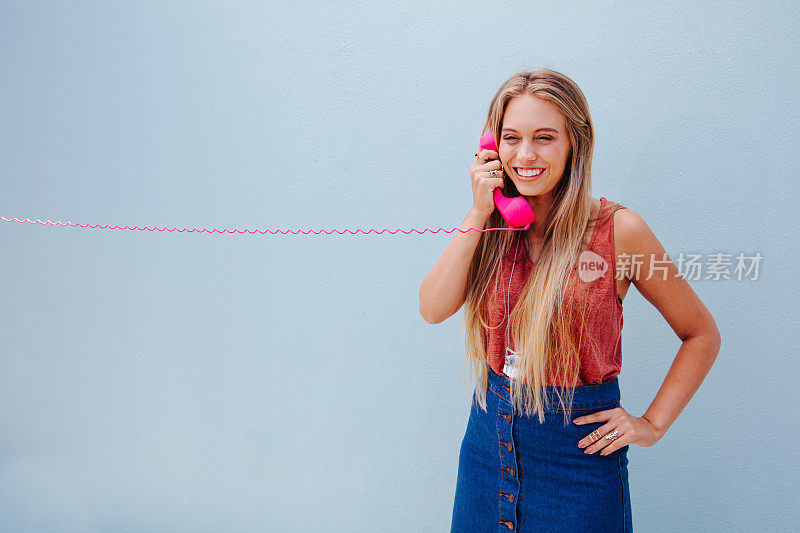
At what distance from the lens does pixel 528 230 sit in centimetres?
121

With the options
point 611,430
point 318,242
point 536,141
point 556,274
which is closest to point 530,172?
point 536,141

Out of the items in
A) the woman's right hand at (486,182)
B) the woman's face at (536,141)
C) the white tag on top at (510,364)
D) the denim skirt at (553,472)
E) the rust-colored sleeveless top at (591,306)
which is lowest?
the denim skirt at (553,472)

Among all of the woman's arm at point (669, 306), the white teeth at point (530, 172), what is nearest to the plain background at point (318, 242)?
the woman's arm at point (669, 306)

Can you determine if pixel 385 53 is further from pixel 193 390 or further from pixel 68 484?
pixel 68 484

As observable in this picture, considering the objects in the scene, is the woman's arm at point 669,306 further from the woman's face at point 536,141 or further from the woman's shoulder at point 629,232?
the woman's face at point 536,141

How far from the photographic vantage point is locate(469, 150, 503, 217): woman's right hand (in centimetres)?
115

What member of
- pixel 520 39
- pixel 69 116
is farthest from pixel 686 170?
pixel 69 116

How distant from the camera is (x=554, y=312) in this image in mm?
1132

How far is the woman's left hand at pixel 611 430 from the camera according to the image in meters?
1.14

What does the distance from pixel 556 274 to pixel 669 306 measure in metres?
0.22

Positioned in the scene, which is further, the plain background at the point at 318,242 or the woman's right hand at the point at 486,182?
the plain background at the point at 318,242

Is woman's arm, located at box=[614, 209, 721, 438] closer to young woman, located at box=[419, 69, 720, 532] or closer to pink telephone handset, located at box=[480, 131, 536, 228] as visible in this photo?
young woman, located at box=[419, 69, 720, 532]

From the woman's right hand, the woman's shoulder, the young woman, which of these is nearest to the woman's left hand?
the young woman

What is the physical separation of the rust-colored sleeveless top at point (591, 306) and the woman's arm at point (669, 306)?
31 millimetres
